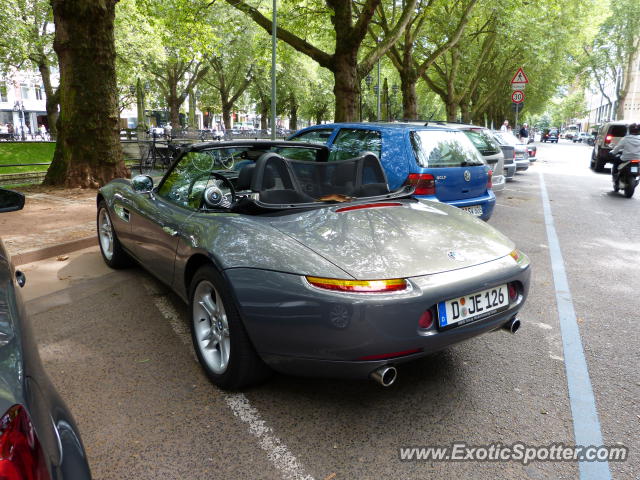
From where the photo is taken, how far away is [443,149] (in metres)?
6.53

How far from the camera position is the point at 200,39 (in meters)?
17.9

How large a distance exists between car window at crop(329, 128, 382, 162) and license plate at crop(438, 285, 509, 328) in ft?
11.8

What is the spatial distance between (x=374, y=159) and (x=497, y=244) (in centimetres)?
126

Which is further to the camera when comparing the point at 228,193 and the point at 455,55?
the point at 455,55

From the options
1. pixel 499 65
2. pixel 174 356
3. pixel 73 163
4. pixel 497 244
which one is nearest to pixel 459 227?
pixel 497 244

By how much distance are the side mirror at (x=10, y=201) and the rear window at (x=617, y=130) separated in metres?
21.8

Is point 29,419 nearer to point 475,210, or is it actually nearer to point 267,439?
point 267,439

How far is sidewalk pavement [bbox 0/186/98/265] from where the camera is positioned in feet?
20.7

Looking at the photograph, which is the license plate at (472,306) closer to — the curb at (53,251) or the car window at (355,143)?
the car window at (355,143)

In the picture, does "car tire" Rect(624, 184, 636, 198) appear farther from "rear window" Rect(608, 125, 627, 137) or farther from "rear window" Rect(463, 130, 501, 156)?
"rear window" Rect(608, 125, 627, 137)

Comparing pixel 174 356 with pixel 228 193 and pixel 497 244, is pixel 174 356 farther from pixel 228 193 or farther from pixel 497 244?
pixel 497 244

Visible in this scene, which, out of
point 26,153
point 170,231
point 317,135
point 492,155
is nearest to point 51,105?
point 26,153

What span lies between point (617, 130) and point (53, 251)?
2037 cm

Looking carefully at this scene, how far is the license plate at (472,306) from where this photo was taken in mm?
2654
